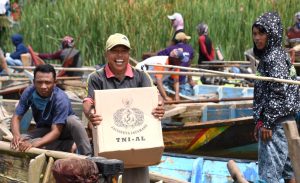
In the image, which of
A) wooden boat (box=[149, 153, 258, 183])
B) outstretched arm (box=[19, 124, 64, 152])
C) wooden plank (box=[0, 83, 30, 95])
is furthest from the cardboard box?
wooden plank (box=[0, 83, 30, 95])

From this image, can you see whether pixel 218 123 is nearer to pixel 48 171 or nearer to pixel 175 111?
pixel 175 111

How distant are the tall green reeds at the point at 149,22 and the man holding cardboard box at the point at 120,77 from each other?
1117cm

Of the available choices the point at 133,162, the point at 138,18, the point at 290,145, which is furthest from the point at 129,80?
the point at 138,18

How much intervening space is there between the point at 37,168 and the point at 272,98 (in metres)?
1.87

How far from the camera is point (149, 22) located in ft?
61.3

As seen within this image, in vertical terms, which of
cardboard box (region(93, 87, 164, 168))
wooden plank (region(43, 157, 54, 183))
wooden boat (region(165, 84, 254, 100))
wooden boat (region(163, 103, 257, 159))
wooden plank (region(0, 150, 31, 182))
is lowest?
wooden boat (region(163, 103, 257, 159))

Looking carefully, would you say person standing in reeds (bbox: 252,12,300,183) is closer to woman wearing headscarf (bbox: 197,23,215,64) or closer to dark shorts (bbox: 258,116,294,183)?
dark shorts (bbox: 258,116,294,183)

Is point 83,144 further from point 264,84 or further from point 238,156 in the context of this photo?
point 238,156

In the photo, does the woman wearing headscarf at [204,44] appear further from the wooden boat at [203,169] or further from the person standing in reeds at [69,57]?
the wooden boat at [203,169]

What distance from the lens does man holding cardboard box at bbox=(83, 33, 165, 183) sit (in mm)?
6695

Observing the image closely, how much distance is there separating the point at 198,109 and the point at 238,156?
0.85 m

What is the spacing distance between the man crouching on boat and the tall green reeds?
997 centimetres

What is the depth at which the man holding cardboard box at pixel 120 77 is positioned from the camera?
22.0ft

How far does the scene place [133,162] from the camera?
661 cm
